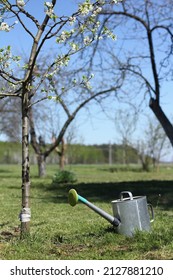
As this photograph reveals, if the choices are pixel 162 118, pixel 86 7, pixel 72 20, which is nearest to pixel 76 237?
pixel 72 20

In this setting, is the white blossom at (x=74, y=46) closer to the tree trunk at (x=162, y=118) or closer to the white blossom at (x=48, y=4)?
the white blossom at (x=48, y=4)

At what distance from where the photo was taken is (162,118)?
13773 millimetres

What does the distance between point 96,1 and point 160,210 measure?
14.3ft

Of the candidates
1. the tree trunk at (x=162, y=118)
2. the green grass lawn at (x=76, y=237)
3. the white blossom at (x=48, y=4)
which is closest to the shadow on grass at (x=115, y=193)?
the green grass lawn at (x=76, y=237)

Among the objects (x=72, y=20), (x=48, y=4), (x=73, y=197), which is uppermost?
(x=48, y=4)

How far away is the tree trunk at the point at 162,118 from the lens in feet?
44.3

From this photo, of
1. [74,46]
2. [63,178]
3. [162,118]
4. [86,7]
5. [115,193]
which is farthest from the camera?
[63,178]

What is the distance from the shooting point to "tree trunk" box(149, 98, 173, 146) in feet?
44.3

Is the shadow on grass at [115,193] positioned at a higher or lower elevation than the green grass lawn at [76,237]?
higher

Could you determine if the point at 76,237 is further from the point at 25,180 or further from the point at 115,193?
the point at 115,193

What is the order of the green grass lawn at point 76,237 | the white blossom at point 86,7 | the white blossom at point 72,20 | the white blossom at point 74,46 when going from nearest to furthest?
1. the green grass lawn at point 76,237
2. the white blossom at point 86,7
3. the white blossom at point 72,20
4. the white blossom at point 74,46
